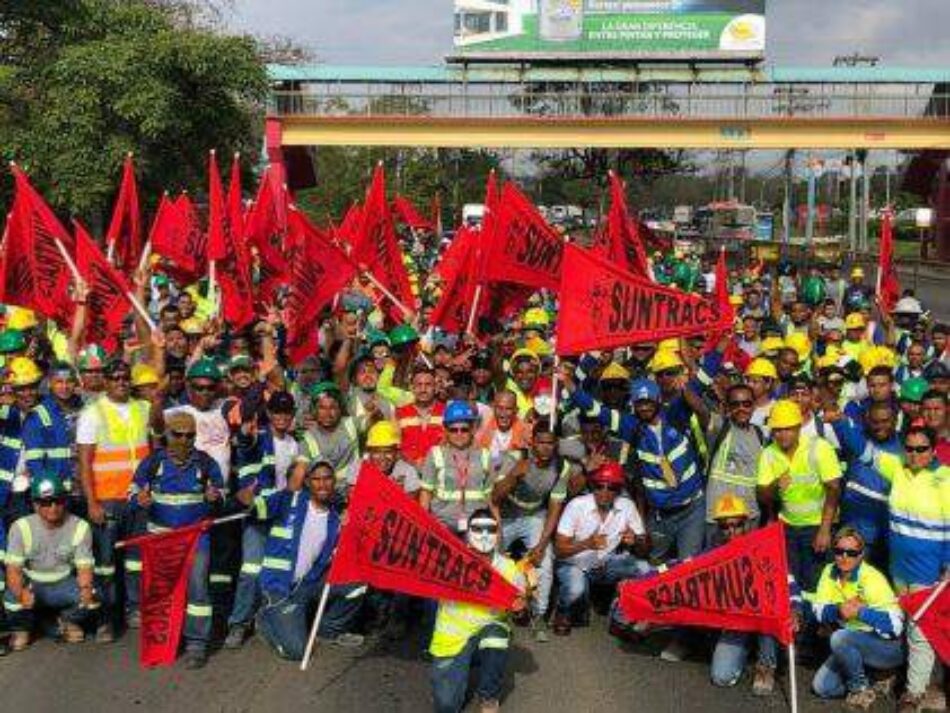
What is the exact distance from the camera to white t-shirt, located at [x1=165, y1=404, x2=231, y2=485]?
7578mm

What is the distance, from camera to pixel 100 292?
386 inches

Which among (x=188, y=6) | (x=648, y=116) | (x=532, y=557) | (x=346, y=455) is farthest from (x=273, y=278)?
(x=188, y=6)

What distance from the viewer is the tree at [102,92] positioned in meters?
24.9

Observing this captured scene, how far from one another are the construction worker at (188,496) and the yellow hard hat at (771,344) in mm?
5605

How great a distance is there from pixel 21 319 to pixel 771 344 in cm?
759

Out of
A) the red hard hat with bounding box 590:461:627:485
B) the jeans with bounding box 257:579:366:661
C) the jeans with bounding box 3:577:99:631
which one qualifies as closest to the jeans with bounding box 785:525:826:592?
the red hard hat with bounding box 590:461:627:485

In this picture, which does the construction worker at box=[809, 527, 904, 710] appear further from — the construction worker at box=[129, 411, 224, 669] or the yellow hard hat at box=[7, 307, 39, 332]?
the yellow hard hat at box=[7, 307, 39, 332]

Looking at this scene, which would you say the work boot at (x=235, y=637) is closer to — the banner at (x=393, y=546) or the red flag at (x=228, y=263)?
the banner at (x=393, y=546)

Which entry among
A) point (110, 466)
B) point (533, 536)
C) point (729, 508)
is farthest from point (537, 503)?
point (110, 466)

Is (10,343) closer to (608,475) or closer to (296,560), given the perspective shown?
(296,560)

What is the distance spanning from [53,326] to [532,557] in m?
6.39

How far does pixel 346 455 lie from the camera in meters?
7.57

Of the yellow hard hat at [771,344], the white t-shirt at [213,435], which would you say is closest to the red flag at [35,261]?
the white t-shirt at [213,435]

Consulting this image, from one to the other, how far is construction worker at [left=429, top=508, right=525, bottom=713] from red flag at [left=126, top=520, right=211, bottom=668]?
168cm
